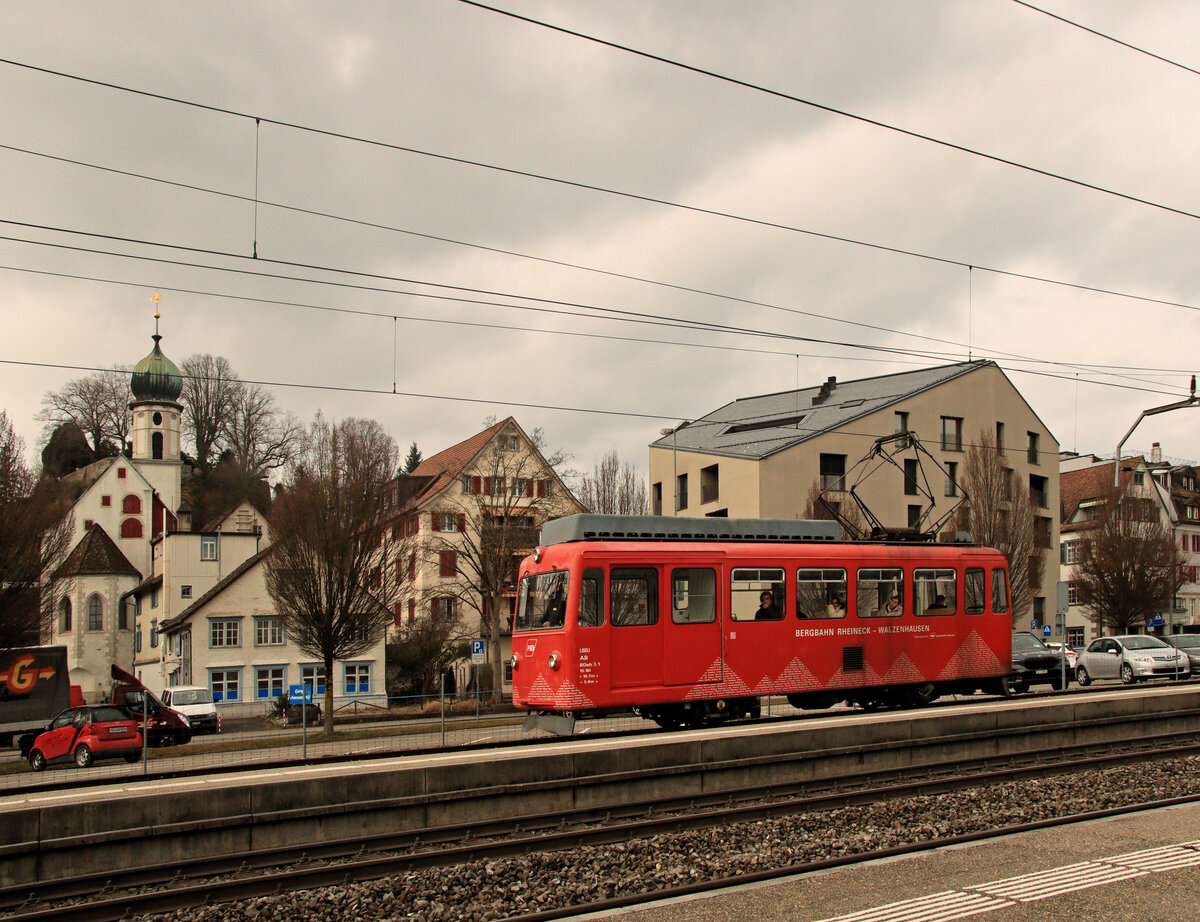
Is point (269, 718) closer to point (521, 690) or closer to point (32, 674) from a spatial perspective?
point (32, 674)

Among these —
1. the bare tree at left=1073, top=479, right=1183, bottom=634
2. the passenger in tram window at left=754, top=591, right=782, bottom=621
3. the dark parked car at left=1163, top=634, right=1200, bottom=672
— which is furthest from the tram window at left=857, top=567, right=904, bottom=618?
the bare tree at left=1073, top=479, right=1183, bottom=634

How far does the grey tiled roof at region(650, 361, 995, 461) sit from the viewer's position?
178 feet

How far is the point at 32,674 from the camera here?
32469mm

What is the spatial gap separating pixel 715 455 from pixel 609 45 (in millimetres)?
43825

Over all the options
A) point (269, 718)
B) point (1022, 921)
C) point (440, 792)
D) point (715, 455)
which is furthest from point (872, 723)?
point (715, 455)

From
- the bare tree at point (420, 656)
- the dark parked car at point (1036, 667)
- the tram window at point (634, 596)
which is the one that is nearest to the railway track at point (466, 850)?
the tram window at point (634, 596)

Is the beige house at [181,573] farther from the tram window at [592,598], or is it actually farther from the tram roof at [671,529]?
the tram window at [592,598]

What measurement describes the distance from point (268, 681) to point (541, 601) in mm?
36470

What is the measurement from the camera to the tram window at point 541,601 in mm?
17250

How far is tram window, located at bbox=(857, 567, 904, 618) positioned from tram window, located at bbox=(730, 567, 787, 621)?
1.80 metres

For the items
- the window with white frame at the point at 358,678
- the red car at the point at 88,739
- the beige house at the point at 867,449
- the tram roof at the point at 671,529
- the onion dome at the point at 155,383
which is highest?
the onion dome at the point at 155,383

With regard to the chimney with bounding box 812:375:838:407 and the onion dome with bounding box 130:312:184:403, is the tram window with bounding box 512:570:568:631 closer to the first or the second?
the chimney with bounding box 812:375:838:407

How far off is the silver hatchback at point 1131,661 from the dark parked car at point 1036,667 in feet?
11.8

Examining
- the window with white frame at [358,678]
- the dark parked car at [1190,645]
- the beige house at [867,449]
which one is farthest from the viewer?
the beige house at [867,449]
